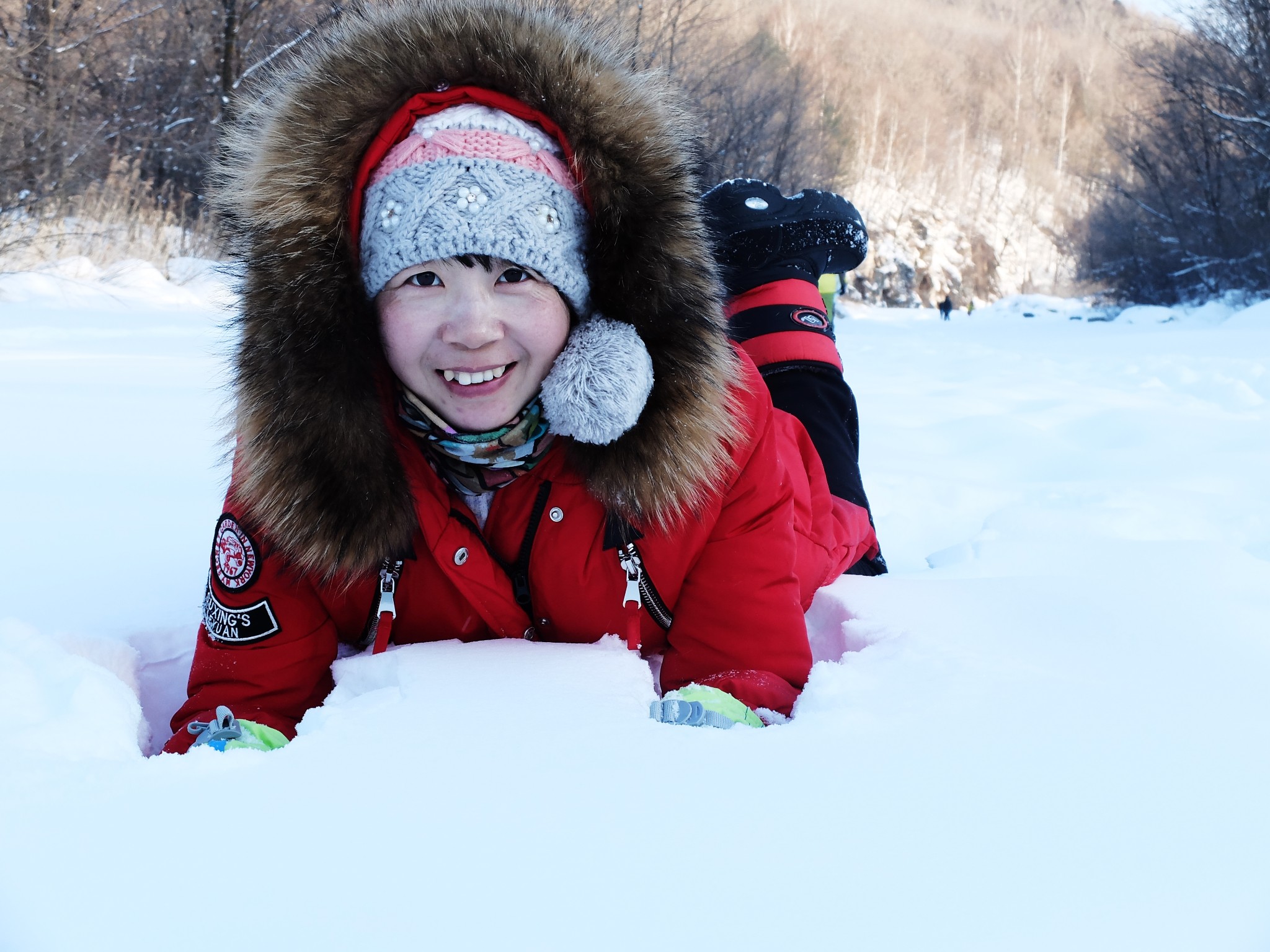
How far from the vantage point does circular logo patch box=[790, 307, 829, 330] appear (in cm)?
198

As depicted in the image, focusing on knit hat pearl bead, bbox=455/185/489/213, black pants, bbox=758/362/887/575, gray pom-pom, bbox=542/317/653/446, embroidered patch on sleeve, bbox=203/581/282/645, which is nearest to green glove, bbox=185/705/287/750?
embroidered patch on sleeve, bbox=203/581/282/645

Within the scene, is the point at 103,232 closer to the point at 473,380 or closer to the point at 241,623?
the point at 241,623

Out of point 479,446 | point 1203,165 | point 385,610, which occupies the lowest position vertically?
point 385,610

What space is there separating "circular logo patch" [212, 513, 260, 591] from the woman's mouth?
1.13 ft

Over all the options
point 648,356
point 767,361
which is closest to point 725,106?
point 767,361

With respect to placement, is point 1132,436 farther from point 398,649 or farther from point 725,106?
point 725,106

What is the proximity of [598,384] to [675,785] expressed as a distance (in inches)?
21.0

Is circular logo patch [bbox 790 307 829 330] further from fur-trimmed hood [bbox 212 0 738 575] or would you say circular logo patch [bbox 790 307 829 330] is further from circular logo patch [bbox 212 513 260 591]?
circular logo patch [bbox 212 513 260 591]

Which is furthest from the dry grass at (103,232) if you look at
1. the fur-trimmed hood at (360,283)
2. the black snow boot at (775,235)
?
the fur-trimmed hood at (360,283)

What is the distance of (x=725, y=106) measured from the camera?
1111 cm

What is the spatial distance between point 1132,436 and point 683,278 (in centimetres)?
232

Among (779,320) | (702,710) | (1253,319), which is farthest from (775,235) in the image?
(1253,319)

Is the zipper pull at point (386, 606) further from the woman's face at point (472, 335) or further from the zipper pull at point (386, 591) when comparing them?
the woman's face at point (472, 335)

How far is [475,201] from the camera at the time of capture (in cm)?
111
